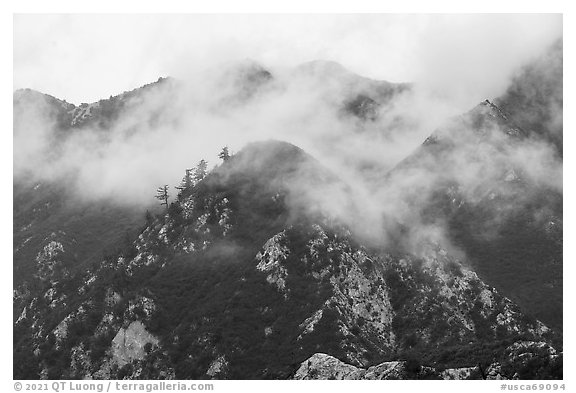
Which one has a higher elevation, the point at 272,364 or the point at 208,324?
the point at 208,324

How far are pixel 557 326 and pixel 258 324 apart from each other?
82822 mm

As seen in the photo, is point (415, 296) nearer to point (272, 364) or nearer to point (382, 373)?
point (272, 364)

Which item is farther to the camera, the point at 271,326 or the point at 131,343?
the point at 131,343

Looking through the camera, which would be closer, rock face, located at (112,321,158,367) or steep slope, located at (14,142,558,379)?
steep slope, located at (14,142,558,379)

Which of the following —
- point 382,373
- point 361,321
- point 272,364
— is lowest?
point 382,373

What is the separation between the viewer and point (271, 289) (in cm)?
19362

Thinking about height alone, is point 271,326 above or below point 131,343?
above

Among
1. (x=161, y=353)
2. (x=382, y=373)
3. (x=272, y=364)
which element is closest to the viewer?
(x=382, y=373)

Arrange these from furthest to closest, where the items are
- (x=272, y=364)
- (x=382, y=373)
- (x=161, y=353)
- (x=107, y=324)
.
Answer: (x=107, y=324), (x=161, y=353), (x=272, y=364), (x=382, y=373)

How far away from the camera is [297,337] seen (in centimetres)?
17675

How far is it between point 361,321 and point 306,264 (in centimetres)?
2345

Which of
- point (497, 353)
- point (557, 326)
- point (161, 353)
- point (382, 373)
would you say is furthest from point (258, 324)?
point (557, 326)

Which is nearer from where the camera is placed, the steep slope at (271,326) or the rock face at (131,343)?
→ the steep slope at (271,326)

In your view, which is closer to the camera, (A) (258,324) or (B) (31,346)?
(A) (258,324)
